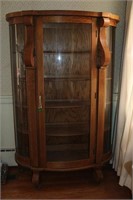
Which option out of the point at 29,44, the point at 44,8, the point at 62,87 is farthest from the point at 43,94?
the point at 44,8

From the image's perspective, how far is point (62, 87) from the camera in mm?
1863

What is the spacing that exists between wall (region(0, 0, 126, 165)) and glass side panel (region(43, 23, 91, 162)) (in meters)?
0.52

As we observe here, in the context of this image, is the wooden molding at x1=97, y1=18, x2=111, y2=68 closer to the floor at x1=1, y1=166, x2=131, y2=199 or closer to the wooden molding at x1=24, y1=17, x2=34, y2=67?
the wooden molding at x1=24, y1=17, x2=34, y2=67

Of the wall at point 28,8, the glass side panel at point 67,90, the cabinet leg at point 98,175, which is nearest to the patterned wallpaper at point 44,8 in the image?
the wall at point 28,8

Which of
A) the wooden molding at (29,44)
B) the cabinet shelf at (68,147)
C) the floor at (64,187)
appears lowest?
the floor at (64,187)

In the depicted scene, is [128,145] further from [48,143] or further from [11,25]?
[11,25]

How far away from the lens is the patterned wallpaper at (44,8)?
2070 mm

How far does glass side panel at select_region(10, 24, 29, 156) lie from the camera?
182 cm

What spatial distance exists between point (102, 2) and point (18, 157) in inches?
70.0

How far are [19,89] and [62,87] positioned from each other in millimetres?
396

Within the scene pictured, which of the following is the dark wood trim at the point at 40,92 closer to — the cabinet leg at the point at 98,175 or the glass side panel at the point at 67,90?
the glass side panel at the point at 67,90

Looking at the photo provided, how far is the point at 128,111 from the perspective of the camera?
1857mm

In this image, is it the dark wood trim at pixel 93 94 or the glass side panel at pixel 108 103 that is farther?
the glass side panel at pixel 108 103

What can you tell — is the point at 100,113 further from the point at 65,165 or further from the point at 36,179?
the point at 36,179
